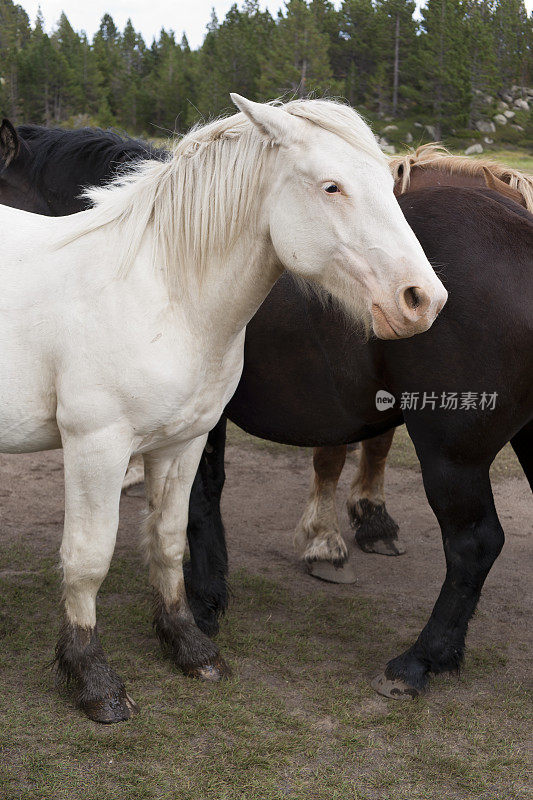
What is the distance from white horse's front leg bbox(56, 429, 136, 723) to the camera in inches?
97.3

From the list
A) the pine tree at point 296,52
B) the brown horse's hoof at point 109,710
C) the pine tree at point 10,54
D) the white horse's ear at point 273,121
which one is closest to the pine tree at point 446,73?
the pine tree at point 296,52

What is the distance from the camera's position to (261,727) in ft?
8.79

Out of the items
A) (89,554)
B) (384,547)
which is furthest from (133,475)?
(89,554)

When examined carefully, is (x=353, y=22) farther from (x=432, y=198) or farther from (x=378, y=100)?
(x=432, y=198)

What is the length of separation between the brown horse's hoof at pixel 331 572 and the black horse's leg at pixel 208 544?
816 millimetres

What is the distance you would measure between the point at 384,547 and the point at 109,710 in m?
2.37

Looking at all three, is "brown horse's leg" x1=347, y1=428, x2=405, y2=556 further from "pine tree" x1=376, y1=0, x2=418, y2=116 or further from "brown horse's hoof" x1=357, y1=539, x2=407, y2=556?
"pine tree" x1=376, y1=0, x2=418, y2=116

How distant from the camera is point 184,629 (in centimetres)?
308

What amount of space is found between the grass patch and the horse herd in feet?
0.47

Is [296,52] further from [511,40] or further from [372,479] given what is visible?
[372,479]

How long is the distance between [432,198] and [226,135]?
883mm

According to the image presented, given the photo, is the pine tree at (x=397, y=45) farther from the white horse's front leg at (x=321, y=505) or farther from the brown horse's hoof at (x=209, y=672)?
the brown horse's hoof at (x=209, y=672)

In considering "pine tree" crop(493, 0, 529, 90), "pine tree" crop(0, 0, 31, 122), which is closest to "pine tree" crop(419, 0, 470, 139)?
"pine tree" crop(493, 0, 529, 90)

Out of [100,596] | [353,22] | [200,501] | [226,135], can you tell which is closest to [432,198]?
[226,135]
